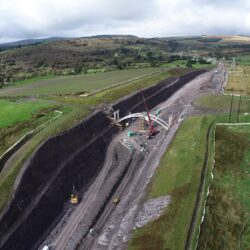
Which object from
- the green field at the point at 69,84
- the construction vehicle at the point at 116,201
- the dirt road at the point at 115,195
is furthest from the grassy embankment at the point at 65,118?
the construction vehicle at the point at 116,201

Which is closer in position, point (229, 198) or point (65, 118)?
point (229, 198)

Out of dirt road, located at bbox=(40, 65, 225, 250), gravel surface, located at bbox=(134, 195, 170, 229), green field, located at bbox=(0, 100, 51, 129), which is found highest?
green field, located at bbox=(0, 100, 51, 129)

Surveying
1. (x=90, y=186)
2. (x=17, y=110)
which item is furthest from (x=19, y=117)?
(x=90, y=186)

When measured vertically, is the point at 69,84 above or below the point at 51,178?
below

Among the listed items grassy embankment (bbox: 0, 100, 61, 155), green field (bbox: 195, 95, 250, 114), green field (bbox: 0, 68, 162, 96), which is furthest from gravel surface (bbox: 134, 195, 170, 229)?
green field (bbox: 0, 68, 162, 96)

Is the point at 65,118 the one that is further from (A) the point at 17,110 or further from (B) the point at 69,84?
(B) the point at 69,84

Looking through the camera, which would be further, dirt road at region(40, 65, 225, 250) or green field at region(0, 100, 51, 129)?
green field at region(0, 100, 51, 129)

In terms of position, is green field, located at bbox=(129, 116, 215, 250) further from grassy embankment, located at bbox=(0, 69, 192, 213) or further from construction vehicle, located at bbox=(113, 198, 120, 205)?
grassy embankment, located at bbox=(0, 69, 192, 213)
